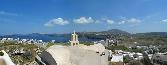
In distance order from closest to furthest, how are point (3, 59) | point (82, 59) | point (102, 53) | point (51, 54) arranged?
point (3, 59) < point (51, 54) < point (82, 59) < point (102, 53)

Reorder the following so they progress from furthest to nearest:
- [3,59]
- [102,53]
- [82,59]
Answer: [102,53]
[82,59]
[3,59]

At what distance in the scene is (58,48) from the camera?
60.3 ft

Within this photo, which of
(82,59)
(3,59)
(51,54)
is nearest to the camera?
(3,59)

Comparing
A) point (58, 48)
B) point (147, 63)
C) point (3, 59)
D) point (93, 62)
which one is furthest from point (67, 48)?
point (147, 63)

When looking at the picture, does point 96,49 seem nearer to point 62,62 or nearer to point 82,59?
point 82,59

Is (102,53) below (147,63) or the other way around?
the other way around

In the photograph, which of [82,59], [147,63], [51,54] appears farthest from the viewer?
[147,63]

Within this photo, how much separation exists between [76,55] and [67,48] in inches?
25.5

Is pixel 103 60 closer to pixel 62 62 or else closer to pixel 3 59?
pixel 62 62

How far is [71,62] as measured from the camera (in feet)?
61.1

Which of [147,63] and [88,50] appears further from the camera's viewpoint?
[147,63]

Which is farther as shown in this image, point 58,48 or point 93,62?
point 93,62

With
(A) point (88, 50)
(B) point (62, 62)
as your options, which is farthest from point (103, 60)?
(B) point (62, 62)

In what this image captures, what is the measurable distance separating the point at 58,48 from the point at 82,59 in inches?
66.5
